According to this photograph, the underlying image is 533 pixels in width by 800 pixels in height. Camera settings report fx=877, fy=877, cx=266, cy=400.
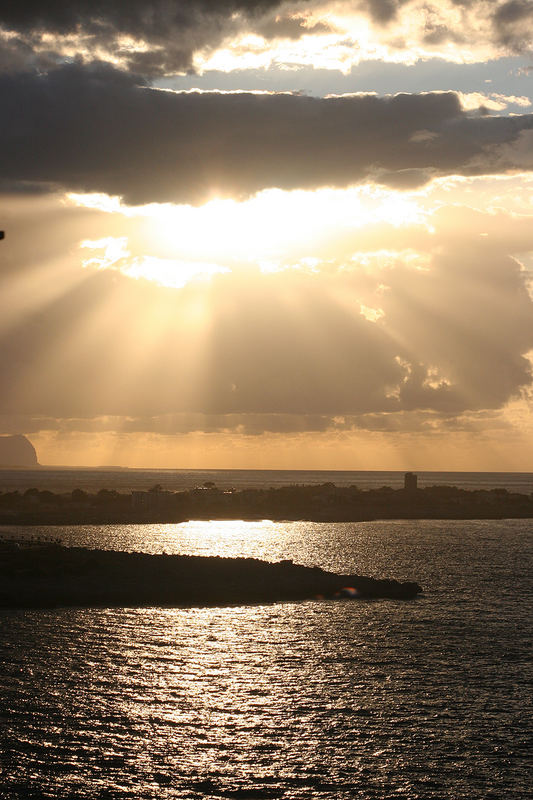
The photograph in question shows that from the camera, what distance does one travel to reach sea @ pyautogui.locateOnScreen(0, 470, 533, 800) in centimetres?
3034

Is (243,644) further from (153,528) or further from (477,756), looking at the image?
(153,528)

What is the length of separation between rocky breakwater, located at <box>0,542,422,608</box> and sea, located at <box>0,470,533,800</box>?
3349 mm

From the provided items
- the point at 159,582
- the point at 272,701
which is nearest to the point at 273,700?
the point at 272,701

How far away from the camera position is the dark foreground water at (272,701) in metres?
30.4

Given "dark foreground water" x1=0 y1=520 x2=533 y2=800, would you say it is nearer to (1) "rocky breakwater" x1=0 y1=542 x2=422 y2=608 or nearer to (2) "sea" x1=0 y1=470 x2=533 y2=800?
(2) "sea" x1=0 y1=470 x2=533 y2=800

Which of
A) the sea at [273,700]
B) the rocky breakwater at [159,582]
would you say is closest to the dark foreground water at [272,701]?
the sea at [273,700]

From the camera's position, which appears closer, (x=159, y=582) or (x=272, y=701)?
(x=272, y=701)

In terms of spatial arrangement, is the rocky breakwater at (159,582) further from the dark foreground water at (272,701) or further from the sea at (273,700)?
the dark foreground water at (272,701)

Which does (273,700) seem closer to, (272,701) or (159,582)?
(272,701)

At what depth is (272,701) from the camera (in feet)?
133

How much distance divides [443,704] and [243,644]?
51.9 feet

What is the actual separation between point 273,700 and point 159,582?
3425 centimetres

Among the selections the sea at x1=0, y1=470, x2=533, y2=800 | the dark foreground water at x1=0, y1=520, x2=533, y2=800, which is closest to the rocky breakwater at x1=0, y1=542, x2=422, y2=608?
the sea at x1=0, y1=470, x2=533, y2=800

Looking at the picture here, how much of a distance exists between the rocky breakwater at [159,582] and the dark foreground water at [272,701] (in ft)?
13.0
